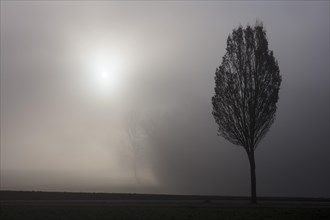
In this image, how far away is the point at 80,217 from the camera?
2389 centimetres

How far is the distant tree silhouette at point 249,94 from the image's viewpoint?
3712 cm

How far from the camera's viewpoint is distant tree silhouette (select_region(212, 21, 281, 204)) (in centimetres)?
3712

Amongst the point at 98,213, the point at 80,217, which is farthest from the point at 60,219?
the point at 98,213

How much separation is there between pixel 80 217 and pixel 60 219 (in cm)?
118

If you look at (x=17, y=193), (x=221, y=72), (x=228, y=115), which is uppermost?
(x=221, y=72)

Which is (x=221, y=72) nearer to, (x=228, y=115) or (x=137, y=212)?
(x=228, y=115)

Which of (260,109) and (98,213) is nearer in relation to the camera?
(98,213)

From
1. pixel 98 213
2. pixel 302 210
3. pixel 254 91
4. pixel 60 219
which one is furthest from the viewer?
pixel 254 91

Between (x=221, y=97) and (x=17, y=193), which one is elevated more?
(x=221, y=97)

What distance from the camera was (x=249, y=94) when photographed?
122 ft

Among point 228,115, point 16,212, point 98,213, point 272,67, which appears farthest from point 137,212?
point 272,67

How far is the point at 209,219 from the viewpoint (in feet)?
77.8

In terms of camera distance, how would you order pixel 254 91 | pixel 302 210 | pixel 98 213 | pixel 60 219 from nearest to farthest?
pixel 60 219 < pixel 98 213 < pixel 302 210 < pixel 254 91

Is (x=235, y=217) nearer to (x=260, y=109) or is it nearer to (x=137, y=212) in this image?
(x=137, y=212)
